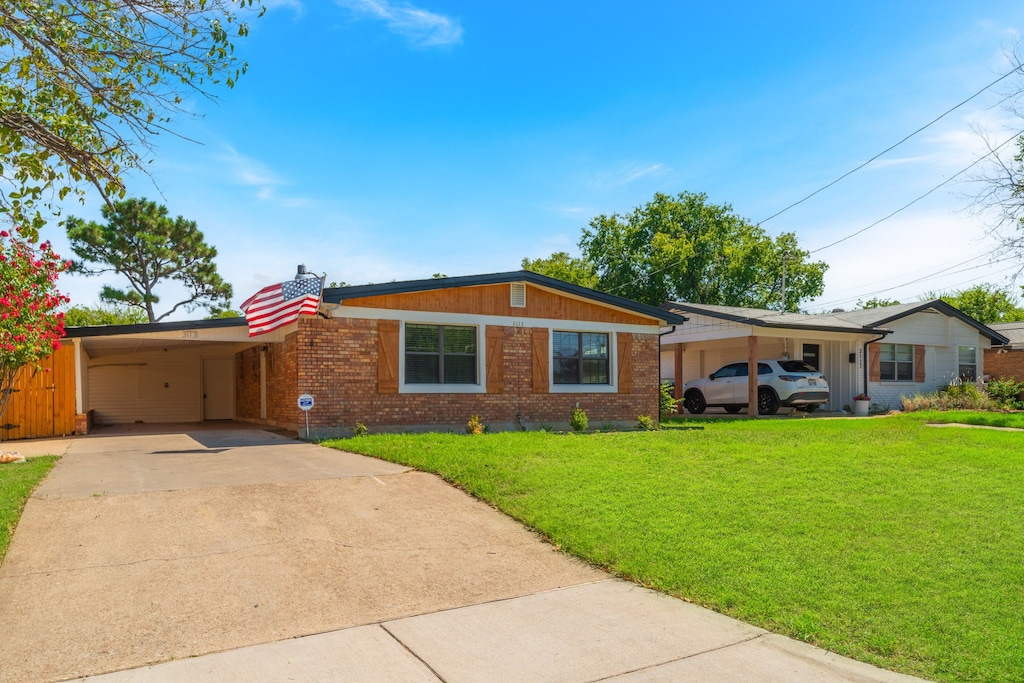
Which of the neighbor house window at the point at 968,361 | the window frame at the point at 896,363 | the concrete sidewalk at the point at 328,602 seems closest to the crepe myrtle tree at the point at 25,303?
the concrete sidewalk at the point at 328,602

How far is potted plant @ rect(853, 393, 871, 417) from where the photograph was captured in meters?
21.5

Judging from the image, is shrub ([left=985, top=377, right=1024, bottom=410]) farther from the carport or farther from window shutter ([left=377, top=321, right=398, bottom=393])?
the carport

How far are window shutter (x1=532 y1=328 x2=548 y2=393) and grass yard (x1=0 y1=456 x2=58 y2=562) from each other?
29.2 ft

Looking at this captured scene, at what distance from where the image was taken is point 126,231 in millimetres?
32906

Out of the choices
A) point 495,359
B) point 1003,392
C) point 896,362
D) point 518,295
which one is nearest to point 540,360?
point 495,359

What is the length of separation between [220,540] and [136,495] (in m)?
2.08

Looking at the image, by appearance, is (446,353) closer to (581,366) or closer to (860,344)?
(581,366)

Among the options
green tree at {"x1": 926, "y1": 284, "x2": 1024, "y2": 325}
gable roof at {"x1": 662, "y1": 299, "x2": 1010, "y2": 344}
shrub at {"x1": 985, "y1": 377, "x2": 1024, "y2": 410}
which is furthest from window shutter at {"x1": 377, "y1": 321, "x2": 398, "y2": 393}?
green tree at {"x1": 926, "y1": 284, "x2": 1024, "y2": 325}

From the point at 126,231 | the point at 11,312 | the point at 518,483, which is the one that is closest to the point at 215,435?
the point at 11,312

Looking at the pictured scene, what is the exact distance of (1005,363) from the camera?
29.4 m

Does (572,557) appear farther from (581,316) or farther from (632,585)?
(581,316)

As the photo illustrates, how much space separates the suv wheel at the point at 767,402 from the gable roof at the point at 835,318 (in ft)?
6.74

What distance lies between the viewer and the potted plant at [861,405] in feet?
70.6

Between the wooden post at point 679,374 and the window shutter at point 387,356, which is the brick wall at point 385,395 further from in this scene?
the wooden post at point 679,374
